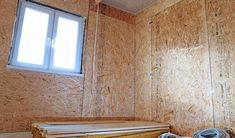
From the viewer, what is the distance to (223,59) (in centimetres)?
214

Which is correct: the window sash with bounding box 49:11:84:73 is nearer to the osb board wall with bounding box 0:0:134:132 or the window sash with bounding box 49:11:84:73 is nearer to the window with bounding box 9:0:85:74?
the window with bounding box 9:0:85:74

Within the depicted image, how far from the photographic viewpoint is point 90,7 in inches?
125

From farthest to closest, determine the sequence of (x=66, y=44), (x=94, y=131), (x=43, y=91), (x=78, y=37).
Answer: (x=78, y=37), (x=66, y=44), (x=43, y=91), (x=94, y=131)

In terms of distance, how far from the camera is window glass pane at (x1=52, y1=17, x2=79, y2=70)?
9.10 feet

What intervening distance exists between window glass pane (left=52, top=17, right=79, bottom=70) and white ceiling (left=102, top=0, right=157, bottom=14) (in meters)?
0.81

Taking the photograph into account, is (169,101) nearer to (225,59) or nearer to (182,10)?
(225,59)

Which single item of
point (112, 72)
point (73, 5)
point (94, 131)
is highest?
point (73, 5)

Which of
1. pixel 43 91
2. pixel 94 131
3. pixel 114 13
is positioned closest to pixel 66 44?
pixel 43 91

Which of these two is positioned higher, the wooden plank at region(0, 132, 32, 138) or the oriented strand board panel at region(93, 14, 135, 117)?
the oriented strand board panel at region(93, 14, 135, 117)

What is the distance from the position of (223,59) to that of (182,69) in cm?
58

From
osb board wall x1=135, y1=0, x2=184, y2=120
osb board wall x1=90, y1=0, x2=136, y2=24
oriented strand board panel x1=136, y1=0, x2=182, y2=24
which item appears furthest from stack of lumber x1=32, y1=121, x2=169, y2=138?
osb board wall x1=90, y1=0, x2=136, y2=24

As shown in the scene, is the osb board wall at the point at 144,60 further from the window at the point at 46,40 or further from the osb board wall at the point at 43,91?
the window at the point at 46,40

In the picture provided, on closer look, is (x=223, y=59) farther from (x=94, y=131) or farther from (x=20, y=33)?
(x=20, y=33)

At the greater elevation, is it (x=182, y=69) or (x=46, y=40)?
(x=46, y=40)
